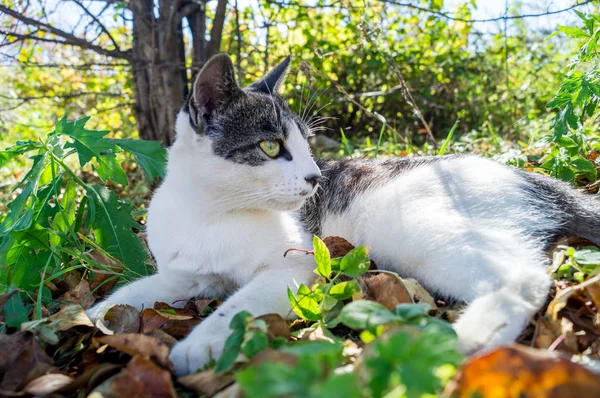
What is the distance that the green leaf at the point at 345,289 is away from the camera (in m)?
1.53

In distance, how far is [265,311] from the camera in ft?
5.27

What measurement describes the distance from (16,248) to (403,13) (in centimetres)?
493

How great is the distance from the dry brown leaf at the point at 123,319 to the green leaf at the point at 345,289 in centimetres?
67

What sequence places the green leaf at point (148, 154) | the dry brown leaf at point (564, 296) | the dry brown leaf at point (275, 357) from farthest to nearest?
the green leaf at point (148, 154), the dry brown leaf at point (564, 296), the dry brown leaf at point (275, 357)

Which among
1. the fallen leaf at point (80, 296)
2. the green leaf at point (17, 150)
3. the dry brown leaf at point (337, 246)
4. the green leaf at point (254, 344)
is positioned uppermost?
the green leaf at point (17, 150)

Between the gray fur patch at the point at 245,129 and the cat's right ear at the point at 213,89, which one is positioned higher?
the cat's right ear at the point at 213,89

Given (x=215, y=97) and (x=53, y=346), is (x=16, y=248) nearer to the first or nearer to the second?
(x=53, y=346)

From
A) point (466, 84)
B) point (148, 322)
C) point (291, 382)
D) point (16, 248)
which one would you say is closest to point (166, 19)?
point (16, 248)

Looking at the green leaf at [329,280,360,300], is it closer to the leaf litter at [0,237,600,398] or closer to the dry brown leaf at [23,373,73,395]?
the leaf litter at [0,237,600,398]

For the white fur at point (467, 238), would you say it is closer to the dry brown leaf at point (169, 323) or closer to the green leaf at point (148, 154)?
the dry brown leaf at point (169, 323)

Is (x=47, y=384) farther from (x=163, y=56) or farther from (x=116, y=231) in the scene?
(x=163, y=56)

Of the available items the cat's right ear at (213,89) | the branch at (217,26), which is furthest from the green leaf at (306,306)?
the branch at (217,26)

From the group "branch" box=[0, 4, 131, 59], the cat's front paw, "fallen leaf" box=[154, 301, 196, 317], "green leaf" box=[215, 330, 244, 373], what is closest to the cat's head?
"fallen leaf" box=[154, 301, 196, 317]

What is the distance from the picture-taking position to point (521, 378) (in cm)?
82
